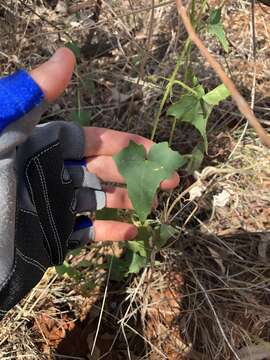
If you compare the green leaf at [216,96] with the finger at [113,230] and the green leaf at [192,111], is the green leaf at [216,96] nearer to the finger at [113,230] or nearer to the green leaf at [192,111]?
the green leaf at [192,111]

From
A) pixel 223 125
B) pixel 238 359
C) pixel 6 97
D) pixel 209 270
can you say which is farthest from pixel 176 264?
pixel 6 97

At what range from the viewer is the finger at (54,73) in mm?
812

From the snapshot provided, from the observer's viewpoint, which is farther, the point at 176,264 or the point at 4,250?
the point at 176,264

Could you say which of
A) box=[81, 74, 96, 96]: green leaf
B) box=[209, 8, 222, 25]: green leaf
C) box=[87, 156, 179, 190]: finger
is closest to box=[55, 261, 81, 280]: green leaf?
box=[87, 156, 179, 190]: finger

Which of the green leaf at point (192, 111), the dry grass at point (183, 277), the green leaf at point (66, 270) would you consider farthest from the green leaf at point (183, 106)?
the green leaf at point (66, 270)

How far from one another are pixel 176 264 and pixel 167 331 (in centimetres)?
16

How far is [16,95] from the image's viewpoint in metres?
0.81

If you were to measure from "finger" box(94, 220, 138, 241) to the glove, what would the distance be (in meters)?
0.02

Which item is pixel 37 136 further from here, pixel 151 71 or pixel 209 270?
pixel 151 71

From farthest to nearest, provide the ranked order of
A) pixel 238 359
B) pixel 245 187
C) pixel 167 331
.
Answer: pixel 245 187 → pixel 167 331 → pixel 238 359

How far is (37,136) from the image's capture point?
1.01 m

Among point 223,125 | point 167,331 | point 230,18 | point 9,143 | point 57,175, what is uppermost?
point 9,143

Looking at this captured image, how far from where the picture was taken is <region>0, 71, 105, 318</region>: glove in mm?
823

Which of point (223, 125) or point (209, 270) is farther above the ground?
point (223, 125)
